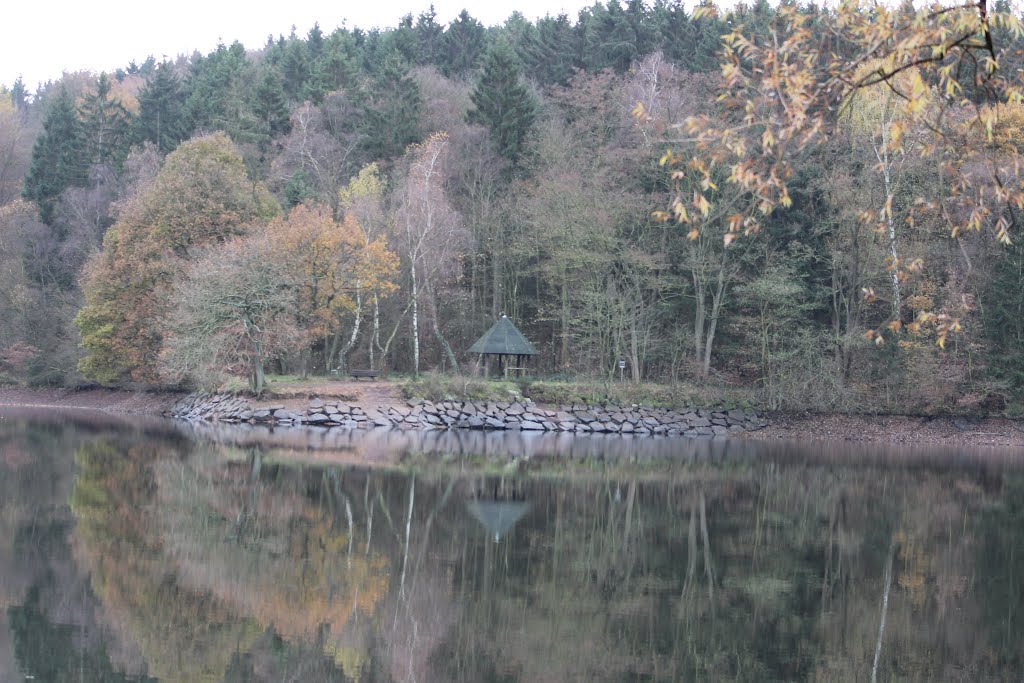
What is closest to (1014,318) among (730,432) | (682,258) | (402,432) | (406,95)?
(730,432)

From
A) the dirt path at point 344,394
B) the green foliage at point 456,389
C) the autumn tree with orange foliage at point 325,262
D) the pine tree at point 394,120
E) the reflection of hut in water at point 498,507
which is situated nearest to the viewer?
the reflection of hut in water at point 498,507

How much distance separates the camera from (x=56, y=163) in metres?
61.4

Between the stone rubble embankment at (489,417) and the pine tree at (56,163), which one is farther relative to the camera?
the pine tree at (56,163)

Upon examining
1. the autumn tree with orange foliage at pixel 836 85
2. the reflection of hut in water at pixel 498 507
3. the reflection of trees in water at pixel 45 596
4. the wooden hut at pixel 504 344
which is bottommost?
the reflection of hut in water at pixel 498 507

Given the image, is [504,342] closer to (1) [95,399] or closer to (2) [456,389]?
(2) [456,389]

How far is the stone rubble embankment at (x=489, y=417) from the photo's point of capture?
3656 cm

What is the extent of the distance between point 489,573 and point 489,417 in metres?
25.1

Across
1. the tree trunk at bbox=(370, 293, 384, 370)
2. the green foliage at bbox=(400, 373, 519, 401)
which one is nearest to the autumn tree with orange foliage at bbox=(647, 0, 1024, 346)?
the green foliage at bbox=(400, 373, 519, 401)

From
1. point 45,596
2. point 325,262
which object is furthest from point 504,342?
point 45,596

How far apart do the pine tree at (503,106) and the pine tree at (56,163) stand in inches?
1025

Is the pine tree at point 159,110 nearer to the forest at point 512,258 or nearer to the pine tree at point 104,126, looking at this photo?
the pine tree at point 104,126

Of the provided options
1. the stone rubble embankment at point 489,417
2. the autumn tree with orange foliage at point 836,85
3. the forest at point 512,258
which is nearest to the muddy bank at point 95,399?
the forest at point 512,258

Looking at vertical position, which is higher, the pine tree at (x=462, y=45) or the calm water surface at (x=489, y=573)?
the pine tree at (x=462, y=45)

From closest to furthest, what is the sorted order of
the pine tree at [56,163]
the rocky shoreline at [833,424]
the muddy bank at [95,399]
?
the rocky shoreline at [833,424]
the muddy bank at [95,399]
the pine tree at [56,163]
